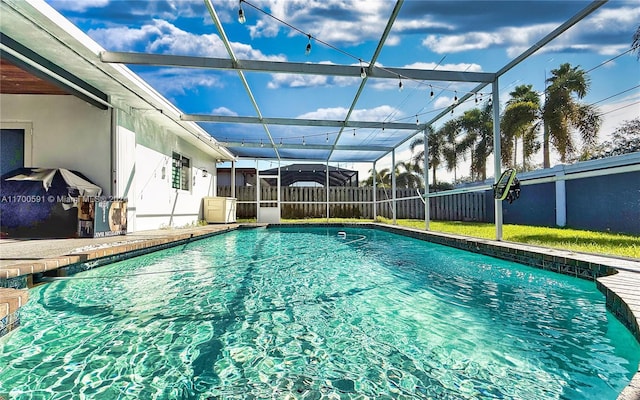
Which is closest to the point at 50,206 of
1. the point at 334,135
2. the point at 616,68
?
the point at 334,135

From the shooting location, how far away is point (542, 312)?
2365 millimetres

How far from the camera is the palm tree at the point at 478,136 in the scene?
17625mm

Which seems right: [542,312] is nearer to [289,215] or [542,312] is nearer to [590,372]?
[590,372]

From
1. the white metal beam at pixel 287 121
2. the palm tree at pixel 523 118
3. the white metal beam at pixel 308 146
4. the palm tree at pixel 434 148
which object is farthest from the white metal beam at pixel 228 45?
the palm tree at pixel 434 148

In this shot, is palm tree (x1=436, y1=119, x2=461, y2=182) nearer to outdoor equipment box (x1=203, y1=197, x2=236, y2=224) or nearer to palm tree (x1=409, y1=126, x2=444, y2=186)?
palm tree (x1=409, y1=126, x2=444, y2=186)

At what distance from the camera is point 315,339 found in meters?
1.87

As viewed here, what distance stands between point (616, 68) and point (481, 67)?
14.5 feet

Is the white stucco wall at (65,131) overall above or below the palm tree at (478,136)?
below

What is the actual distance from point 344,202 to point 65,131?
9115mm

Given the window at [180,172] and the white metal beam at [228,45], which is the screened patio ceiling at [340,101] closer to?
the white metal beam at [228,45]

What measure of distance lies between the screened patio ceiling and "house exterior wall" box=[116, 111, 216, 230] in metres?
0.95

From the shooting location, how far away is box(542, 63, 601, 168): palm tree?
445 inches

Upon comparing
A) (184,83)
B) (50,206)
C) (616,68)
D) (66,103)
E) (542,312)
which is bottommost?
(542,312)

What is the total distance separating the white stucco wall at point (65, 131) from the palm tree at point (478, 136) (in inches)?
701
